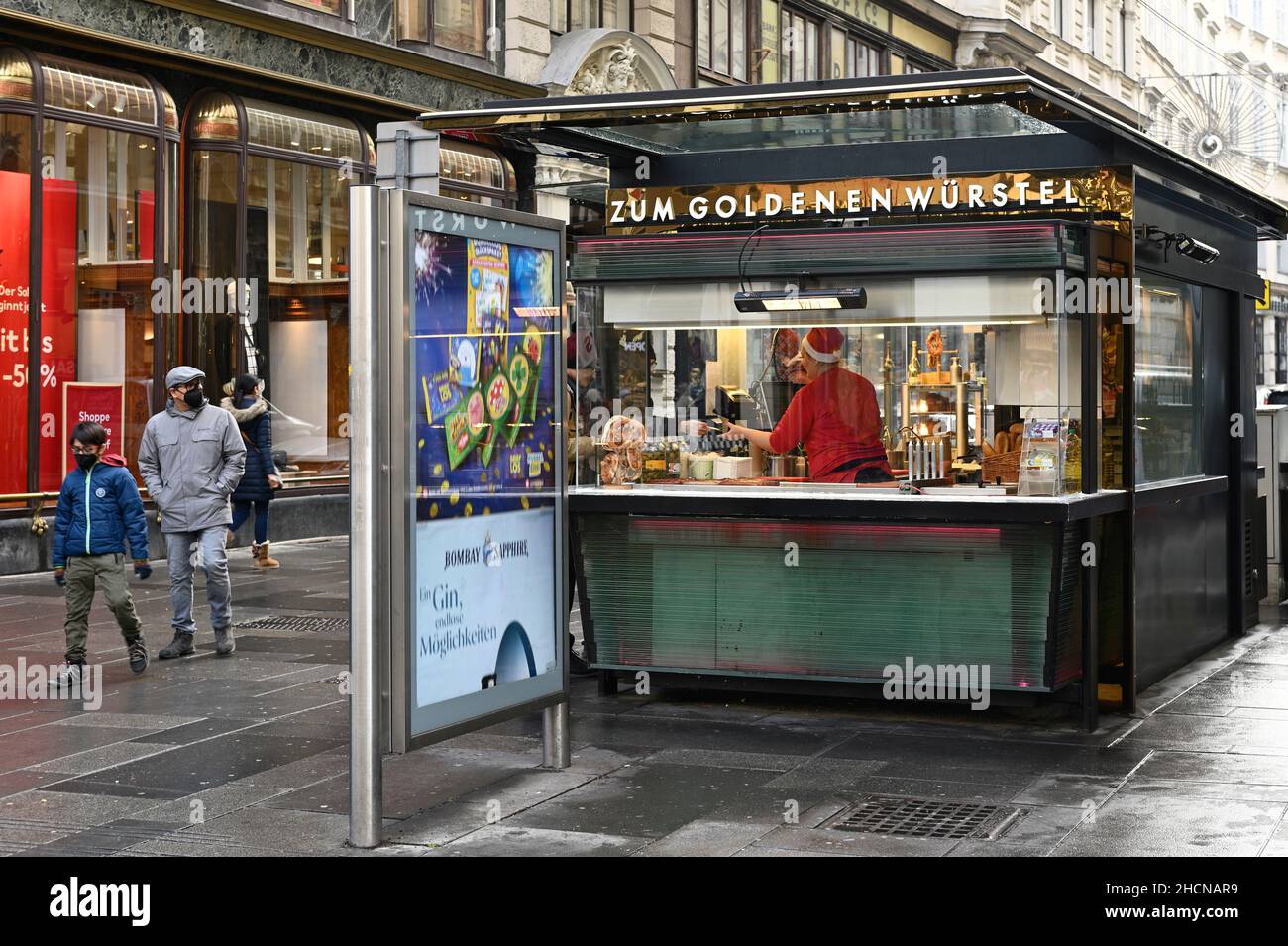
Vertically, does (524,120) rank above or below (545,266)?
above

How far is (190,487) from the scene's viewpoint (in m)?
11.3

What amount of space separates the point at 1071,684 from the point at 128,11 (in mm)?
11357

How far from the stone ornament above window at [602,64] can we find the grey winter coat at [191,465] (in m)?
11.6

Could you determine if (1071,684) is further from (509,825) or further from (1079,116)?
→ (509,825)

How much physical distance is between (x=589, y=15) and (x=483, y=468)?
17641 mm

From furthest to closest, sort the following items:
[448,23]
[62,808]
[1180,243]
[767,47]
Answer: [767,47], [448,23], [1180,243], [62,808]

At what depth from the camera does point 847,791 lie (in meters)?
7.41

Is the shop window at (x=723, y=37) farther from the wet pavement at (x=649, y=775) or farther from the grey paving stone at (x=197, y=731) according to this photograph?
the grey paving stone at (x=197, y=731)

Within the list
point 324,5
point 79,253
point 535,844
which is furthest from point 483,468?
point 324,5

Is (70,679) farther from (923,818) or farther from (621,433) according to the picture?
(923,818)

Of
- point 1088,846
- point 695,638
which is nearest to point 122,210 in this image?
point 695,638

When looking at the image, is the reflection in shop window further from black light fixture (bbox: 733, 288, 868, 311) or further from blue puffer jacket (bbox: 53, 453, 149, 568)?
black light fixture (bbox: 733, 288, 868, 311)

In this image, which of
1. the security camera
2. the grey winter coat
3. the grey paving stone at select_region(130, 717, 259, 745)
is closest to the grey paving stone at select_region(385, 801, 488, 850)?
the grey paving stone at select_region(130, 717, 259, 745)

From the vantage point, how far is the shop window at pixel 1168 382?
10.3 m
